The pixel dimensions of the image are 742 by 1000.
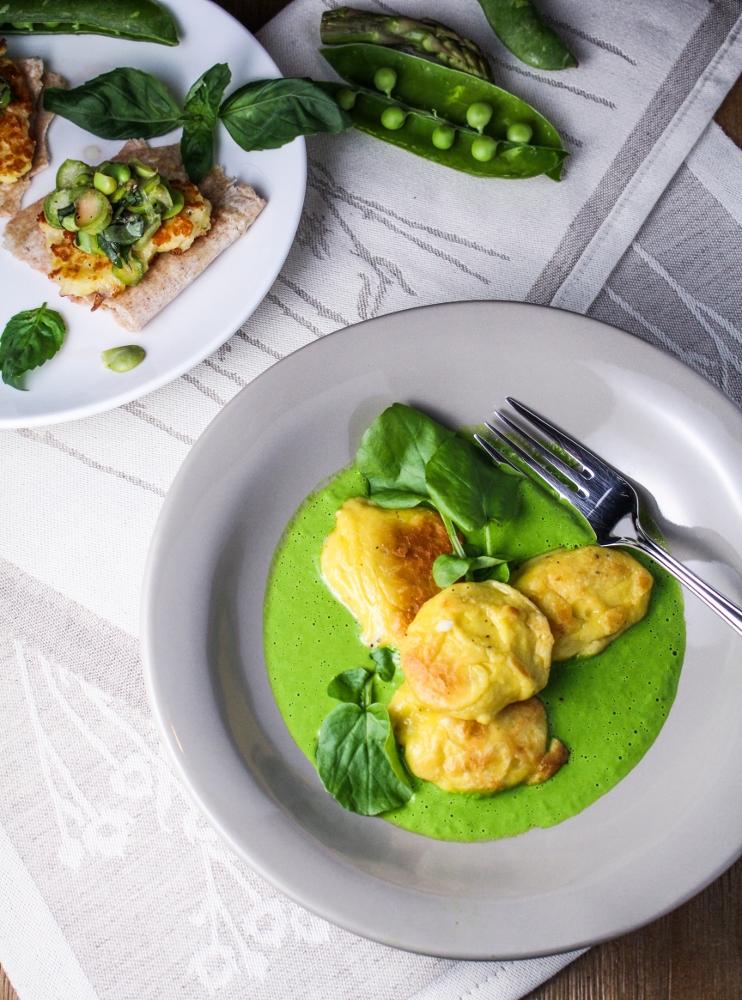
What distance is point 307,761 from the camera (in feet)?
8.48

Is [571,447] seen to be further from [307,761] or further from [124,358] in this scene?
[124,358]

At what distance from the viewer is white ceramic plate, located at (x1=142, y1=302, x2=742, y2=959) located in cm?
238

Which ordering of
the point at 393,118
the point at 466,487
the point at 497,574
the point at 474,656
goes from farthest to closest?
the point at 393,118 < the point at 497,574 < the point at 466,487 < the point at 474,656

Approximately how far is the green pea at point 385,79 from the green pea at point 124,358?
4.19 feet

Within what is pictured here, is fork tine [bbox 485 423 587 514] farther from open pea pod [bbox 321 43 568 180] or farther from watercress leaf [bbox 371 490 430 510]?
open pea pod [bbox 321 43 568 180]

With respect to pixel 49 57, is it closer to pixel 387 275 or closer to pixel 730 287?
pixel 387 275

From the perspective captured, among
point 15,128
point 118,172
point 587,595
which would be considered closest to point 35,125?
point 15,128

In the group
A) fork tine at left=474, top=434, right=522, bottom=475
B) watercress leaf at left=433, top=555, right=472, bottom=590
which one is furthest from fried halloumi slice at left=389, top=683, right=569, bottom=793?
fork tine at left=474, top=434, right=522, bottom=475

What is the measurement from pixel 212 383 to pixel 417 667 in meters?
1.27

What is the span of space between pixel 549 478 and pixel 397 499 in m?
0.50

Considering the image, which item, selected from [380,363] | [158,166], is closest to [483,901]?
[380,363]

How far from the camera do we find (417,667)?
2396 millimetres

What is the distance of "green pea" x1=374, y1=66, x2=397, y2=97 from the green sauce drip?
4.58ft

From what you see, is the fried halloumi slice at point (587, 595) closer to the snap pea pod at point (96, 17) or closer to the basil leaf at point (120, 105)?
the basil leaf at point (120, 105)
